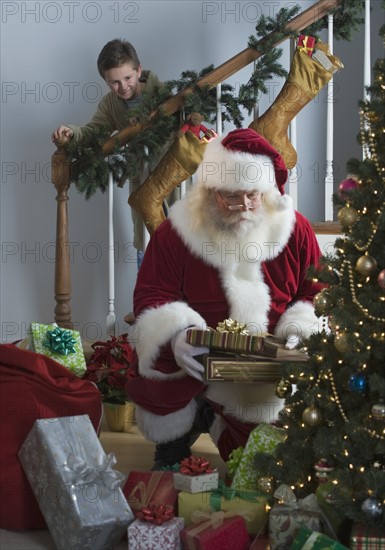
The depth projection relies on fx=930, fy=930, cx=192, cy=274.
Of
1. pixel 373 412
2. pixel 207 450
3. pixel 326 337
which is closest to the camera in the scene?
pixel 373 412

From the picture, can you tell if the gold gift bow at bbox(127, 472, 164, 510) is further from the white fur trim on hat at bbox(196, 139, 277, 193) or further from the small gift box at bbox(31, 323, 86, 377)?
the white fur trim on hat at bbox(196, 139, 277, 193)

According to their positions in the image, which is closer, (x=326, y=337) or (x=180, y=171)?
(x=326, y=337)

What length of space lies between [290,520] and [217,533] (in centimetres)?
18

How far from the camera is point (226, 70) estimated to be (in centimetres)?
376

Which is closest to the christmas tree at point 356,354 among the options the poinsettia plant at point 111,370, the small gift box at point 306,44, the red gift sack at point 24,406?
the red gift sack at point 24,406

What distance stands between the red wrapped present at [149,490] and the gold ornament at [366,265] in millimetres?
775

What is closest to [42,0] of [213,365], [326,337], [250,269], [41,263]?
[41,263]

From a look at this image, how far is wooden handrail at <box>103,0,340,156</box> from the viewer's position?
3.75m

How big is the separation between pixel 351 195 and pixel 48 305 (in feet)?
9.33

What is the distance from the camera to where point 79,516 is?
2268 mm

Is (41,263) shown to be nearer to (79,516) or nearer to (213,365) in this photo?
(213,365)

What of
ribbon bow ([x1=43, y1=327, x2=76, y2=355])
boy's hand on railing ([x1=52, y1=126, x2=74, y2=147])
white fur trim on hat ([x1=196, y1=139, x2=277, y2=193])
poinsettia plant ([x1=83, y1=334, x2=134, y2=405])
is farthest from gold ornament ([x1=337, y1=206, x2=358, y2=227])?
boy's hand on railing ([x1=52, y1=126, x2=74, y2=147])

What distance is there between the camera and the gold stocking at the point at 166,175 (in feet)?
12.1

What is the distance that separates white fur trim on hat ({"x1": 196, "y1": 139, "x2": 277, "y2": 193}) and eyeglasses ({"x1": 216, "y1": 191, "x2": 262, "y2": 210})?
0.09ft
